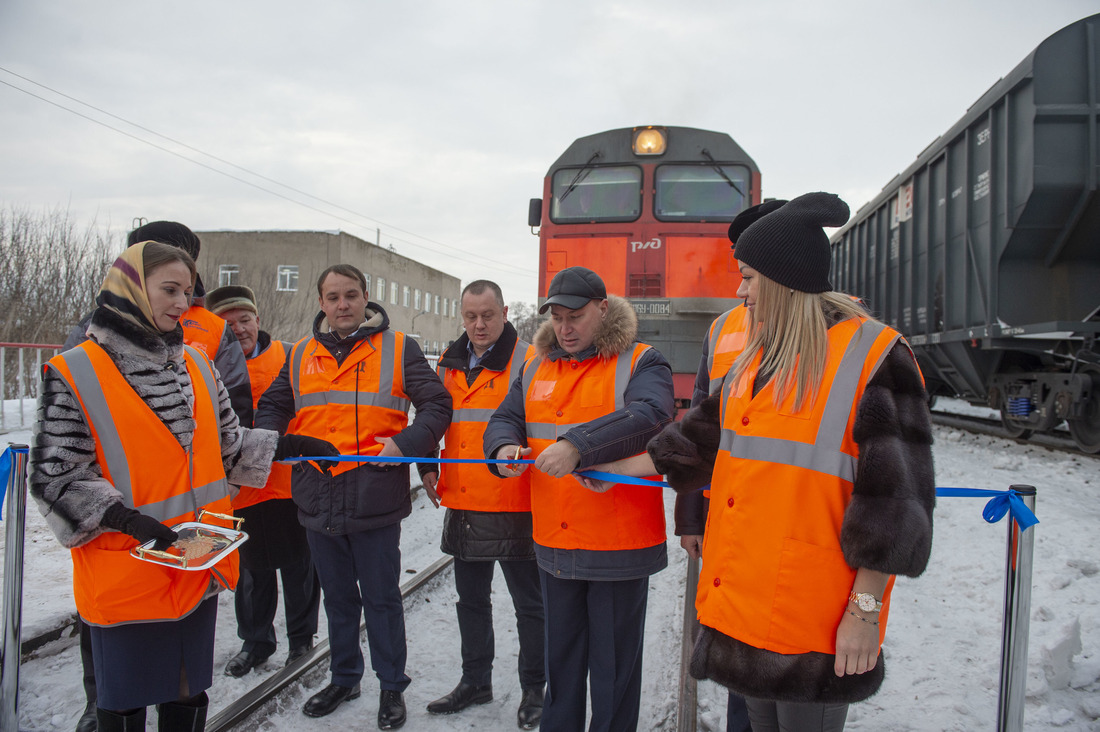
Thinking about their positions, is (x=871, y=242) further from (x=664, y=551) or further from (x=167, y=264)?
(x=167, y=264)

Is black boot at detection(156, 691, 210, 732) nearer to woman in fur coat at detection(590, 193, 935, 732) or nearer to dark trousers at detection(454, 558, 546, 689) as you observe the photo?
dark trousers at detection(454, 558, 546, 689)

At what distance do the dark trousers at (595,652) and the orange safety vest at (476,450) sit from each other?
643 millimetres

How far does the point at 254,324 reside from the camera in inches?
158

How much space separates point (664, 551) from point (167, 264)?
2.12 meters

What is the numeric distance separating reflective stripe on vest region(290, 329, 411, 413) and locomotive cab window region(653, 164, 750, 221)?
5.74 meters

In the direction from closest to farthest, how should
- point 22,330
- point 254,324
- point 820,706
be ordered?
1. point 820,706
2. point 254,324
3. point 22,330

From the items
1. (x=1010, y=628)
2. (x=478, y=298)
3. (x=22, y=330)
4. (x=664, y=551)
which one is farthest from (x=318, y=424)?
(x=22, y=330)

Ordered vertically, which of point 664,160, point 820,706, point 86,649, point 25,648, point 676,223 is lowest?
point 25,648

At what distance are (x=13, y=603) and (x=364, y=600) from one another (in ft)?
4.38

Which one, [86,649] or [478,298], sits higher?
[478,298]

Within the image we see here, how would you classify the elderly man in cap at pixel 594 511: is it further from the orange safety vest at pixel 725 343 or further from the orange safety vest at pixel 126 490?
the orange safety vest at pixel 126 490

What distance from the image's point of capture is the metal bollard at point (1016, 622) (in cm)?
197

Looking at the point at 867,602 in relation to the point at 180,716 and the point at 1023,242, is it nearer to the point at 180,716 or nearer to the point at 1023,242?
the point at 180,716

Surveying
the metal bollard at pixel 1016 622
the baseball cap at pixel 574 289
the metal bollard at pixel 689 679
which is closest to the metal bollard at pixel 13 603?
the baseball cap at pixel 574 289
